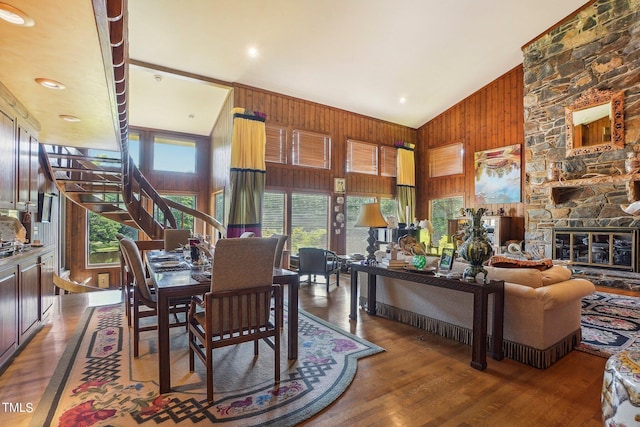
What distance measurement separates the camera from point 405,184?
29.3ft

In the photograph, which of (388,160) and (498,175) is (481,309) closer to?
(498,175)

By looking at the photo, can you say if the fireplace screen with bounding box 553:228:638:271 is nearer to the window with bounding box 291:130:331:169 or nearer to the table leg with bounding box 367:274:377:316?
the table leg with bounding box 367:274:377:316

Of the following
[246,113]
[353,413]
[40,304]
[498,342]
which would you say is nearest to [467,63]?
[246,113]

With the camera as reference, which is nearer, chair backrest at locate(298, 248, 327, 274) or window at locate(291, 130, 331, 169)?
chair backrest at locate(298, 248, 327, 274)

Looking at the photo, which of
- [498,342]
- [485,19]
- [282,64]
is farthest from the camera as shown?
[282,64]

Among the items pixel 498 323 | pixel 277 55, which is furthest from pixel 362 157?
pixel 498 323

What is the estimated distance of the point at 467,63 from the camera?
6613 millimetres

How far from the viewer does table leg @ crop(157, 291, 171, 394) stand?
221 cm

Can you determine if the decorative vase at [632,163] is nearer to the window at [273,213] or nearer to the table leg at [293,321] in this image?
the table leg at [293,321]

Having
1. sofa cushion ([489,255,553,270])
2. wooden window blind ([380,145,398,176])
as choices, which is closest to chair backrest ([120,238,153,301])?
sofa cushion ([489,255,553,270])

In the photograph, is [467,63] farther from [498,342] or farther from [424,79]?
[498,342]

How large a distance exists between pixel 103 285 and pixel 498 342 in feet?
26.0

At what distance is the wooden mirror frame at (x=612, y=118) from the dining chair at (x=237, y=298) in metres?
6.54

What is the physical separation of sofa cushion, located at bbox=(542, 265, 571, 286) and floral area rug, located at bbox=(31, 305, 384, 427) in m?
1.61
